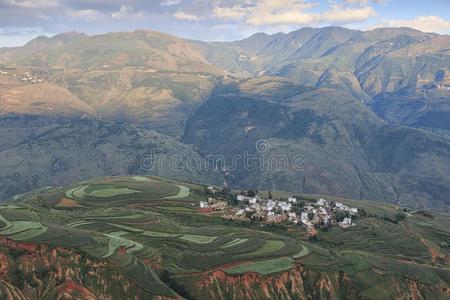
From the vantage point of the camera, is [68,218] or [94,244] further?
[68,218]

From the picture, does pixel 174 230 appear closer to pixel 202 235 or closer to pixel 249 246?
pixel 202 235

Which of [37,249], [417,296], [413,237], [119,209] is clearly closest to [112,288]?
[37,249]

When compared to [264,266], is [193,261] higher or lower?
higher

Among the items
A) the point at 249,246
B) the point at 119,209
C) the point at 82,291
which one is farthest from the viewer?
the point at 119,209

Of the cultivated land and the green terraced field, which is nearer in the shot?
the cultivated land

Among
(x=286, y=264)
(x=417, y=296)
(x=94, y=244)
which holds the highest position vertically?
(x=94, y=244)

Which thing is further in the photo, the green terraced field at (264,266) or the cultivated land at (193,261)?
the green terraced field at (264,266)

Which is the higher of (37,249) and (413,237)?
(37,249)

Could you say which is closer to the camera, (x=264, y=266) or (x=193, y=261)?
(x=264, y=266)
